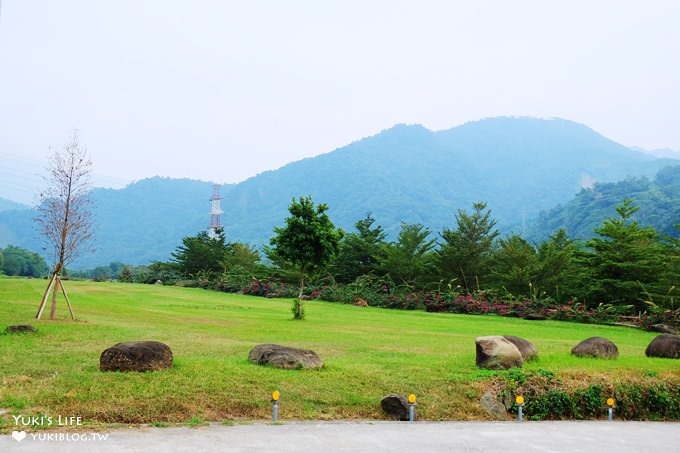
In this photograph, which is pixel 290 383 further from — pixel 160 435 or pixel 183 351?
pixel 183 351

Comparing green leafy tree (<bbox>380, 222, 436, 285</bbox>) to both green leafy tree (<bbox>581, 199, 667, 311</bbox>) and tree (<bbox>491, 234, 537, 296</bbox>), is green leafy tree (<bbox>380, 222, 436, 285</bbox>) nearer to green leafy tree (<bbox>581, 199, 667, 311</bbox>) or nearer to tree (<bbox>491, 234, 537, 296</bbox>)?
tree (<bbox>491, 234, 537, 296</bbox>)

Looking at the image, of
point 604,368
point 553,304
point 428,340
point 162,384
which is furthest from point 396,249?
point 162,384

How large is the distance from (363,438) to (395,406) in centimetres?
164

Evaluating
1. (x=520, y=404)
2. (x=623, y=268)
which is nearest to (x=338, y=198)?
(x=623, y=268)

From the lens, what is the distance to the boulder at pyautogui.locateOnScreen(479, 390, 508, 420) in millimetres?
10461

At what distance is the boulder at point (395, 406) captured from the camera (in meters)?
9.72

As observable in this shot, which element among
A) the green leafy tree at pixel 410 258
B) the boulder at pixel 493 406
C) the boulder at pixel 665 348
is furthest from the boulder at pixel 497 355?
the green leafy tree at pixel 410 258

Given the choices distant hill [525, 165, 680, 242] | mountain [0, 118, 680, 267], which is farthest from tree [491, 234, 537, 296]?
mountain [0, 118, 680, 267]

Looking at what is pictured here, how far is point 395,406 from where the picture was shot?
32.1ft

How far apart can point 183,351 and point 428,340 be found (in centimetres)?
741

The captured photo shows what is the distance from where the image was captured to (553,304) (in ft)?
97.7

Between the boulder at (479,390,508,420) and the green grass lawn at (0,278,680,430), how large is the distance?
0.45 ft

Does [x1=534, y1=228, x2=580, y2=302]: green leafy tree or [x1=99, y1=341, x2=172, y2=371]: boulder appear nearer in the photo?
[x1=99, y1=341, x2=172, y2=371]: boulder

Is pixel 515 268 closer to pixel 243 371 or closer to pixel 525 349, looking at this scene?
pixel 525 349
